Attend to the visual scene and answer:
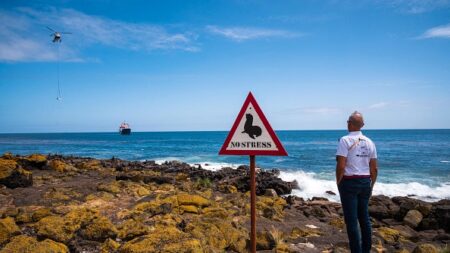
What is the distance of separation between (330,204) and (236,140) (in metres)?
11.7

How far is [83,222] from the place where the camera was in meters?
5.86

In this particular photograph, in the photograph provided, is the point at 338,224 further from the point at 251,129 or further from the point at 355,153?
the point at 251,129

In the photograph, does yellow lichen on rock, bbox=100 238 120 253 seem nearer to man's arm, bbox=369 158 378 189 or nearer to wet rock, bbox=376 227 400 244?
man's arm, bbox=369 158 378 189

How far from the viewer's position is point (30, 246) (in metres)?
4.66

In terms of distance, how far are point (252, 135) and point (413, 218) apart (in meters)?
9.60

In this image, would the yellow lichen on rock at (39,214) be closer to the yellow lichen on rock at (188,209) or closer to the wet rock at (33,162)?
the yellow lichen on rock at (188,209)

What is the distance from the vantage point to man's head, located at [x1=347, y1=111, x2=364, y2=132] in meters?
4.90

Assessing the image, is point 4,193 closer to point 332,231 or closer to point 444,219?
point 332,231

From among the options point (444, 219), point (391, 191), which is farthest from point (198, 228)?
point (391, 191)

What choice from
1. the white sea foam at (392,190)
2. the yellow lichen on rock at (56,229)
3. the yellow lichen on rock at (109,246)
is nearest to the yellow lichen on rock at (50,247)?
the yellow lichen on rock at (56,229)

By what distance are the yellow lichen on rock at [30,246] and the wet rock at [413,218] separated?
34.6 feet

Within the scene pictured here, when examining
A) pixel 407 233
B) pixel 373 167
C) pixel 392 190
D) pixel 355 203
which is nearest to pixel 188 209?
pixel 355 203

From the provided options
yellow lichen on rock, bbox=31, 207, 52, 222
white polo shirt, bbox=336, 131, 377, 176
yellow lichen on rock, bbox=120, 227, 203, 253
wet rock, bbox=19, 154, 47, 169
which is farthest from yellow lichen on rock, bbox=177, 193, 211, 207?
wet rock, bbox=19, 154, 47, 169

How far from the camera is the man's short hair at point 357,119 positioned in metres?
4.90
